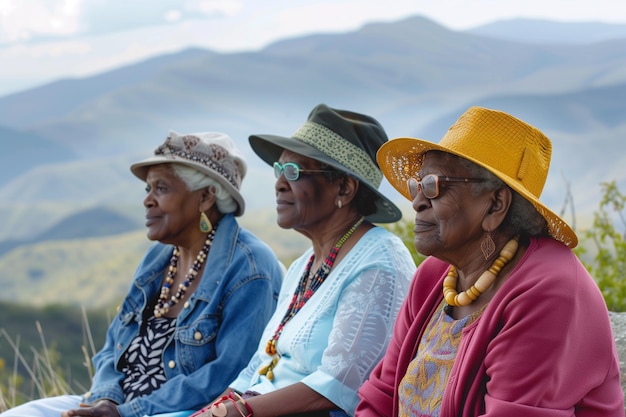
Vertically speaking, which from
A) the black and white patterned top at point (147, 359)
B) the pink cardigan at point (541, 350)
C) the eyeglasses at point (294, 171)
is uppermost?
the eyeglasses at point (294, 171)

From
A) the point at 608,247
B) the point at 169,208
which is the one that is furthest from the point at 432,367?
the point at 608,247

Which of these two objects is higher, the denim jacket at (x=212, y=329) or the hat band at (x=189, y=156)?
the hat band at (x=189, y=156)

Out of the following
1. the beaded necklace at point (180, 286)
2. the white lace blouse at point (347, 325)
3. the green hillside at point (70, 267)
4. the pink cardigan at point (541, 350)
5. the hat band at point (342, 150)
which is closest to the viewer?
the pink cardigan at point (541, 350)

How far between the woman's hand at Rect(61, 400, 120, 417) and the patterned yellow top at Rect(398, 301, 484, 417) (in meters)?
1.71

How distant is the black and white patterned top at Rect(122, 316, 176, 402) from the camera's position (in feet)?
13.1

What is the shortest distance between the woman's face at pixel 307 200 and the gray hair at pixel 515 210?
1.14 meters

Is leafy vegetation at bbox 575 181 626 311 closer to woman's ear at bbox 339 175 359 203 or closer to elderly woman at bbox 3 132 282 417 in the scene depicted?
woman's ear at bbox 339 175 359 203

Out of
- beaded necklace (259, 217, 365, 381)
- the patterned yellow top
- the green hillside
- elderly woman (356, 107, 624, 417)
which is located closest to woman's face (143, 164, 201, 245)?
beaded necklace (259, 217, 365, 381)

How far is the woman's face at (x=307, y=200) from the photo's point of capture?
3.58 metres

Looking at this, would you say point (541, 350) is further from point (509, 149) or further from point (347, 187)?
point (347, 187)

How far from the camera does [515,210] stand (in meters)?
2.47

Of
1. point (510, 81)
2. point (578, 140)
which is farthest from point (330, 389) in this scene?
point (510, 81)

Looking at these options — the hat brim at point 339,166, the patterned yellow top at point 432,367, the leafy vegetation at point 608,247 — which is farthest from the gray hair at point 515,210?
the leafy vegetation at point 608,247

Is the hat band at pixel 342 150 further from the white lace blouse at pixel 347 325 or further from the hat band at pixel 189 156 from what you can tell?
the hat band at pixel 189 156
